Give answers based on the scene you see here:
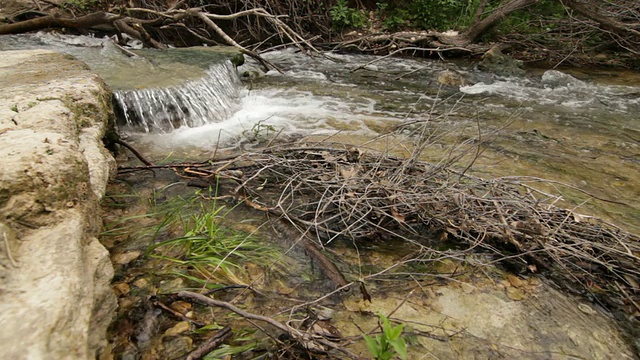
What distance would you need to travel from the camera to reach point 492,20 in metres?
7.62

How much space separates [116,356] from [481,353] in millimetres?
1461

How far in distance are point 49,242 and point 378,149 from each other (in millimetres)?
2903

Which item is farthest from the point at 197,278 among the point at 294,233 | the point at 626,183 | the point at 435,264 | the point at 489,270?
the point at 626,183

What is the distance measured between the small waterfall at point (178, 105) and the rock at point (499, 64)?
4823 mm

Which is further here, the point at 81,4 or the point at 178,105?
the point at 81,4

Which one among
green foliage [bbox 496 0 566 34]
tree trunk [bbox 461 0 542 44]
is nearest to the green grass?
tree trunk [bbox 461 0 542 44]

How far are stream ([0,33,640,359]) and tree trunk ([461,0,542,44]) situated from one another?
1008 mm

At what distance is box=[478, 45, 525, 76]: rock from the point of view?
7057mm

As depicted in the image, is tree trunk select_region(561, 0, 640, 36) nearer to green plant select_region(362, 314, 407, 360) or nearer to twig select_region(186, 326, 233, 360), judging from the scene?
green plant select_region(362, 314, 407, 360)

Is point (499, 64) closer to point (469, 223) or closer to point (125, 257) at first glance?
point (469, 223)

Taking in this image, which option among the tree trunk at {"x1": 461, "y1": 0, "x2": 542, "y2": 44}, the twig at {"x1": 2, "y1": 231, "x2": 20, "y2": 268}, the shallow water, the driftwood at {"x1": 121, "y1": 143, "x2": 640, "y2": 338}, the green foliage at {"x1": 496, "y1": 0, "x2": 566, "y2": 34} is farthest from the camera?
the green foliage at {"x1": 496, "y1": 0, "x2": 566, "y2": 34}

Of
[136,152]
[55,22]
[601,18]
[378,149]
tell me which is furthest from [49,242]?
[601,18]

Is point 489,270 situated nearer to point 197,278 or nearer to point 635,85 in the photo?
point 197,278

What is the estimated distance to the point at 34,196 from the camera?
144cm
